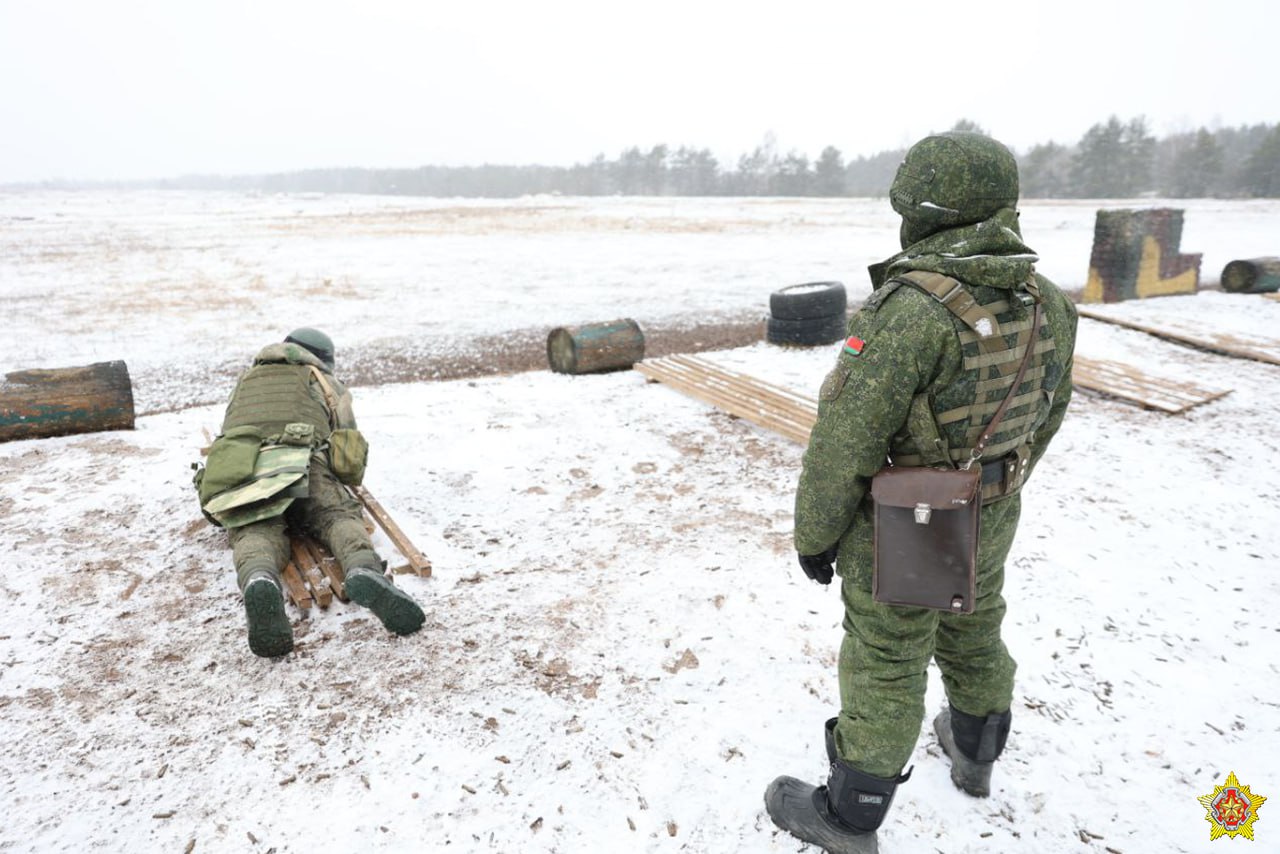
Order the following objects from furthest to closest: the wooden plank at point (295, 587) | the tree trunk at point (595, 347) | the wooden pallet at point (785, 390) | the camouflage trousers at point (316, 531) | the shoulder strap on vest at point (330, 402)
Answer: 1. the tree trunk at point (595, 347)
2. the wooden pallet at point (785, 390)
3. the shoulder strap on vest at point (330, 402)
4. the wooden plank at point (295, 587)
5. the camouflage trousers at point (316, 531)

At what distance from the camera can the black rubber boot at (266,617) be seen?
3565 millimetres

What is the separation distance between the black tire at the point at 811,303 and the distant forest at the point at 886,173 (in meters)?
14.8

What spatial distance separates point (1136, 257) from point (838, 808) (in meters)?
13.6

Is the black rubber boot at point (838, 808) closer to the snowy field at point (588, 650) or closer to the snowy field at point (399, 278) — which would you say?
the snowy field at point (588, 650)

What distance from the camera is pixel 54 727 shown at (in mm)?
3359

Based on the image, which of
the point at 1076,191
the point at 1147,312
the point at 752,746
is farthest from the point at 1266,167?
the point at 752,746

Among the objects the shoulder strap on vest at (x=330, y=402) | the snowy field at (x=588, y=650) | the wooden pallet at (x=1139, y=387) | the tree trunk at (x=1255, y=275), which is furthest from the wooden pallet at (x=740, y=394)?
the tree trunk at (x=1255, y=275)

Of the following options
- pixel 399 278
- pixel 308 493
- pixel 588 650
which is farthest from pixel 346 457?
pixel 399 278

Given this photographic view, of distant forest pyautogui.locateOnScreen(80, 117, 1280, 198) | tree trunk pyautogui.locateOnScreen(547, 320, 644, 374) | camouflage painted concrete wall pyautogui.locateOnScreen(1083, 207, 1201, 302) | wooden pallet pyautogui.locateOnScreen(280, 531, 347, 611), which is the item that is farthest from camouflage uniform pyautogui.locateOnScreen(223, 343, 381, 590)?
distant forest pyautogui.locateOnScreen(80, 117, 1280, 198)

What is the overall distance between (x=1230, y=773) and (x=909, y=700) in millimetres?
1822

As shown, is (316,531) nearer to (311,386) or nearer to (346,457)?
(346,457)

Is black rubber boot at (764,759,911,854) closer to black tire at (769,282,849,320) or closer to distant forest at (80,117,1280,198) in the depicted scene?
black tire at (769,282,849,320)

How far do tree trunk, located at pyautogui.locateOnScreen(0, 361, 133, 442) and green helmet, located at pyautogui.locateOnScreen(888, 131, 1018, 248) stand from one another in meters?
7.11

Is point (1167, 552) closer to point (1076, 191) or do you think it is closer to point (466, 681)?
point (466, 681)
